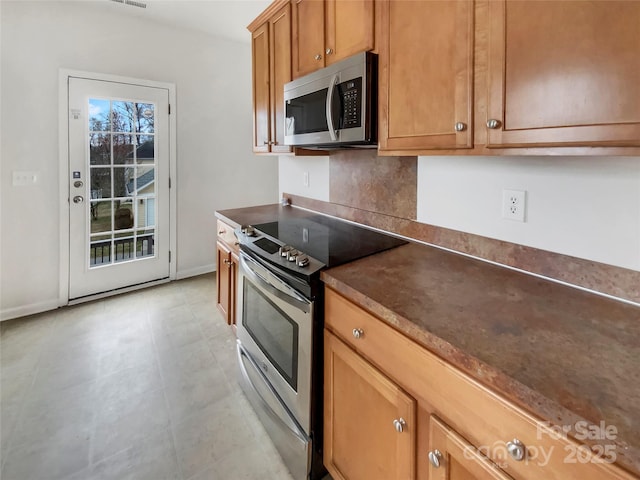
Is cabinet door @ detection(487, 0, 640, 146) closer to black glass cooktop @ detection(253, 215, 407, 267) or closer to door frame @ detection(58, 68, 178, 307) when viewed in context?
black glass cooktop @ detection(253, 215, 407, 267)

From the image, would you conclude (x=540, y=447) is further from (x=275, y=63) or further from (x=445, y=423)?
(x=275, y=63)

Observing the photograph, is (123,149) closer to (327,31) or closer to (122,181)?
(122,181)

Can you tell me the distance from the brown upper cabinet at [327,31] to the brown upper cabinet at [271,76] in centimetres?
10

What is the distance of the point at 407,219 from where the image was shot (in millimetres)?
1731

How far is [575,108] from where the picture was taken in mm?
841

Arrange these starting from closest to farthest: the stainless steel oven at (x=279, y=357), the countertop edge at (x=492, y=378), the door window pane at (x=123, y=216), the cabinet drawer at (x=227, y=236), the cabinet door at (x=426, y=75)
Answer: the countertop edge at (x=492, y=378)
the cabinet door at (x=426, y=75)
the stainless steel oven at (x=279, y=357)
the cabinet drawer at (x=227, y=236)
the door window pane at (x=123, y=216)

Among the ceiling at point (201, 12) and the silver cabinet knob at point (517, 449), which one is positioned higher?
the ceiling at point (201, 12)

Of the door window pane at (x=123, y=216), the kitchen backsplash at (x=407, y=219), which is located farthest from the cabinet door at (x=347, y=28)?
the door window pane at (x=123, y=216)

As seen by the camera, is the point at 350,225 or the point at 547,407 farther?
the point at 350,225

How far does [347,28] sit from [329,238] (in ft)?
3.25

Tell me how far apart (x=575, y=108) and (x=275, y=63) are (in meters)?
1.84

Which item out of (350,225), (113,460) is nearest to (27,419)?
(113,460)

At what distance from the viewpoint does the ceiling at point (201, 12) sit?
2.88 m

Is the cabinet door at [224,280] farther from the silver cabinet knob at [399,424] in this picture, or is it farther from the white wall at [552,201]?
the silver cabinet knob at [399,424]
